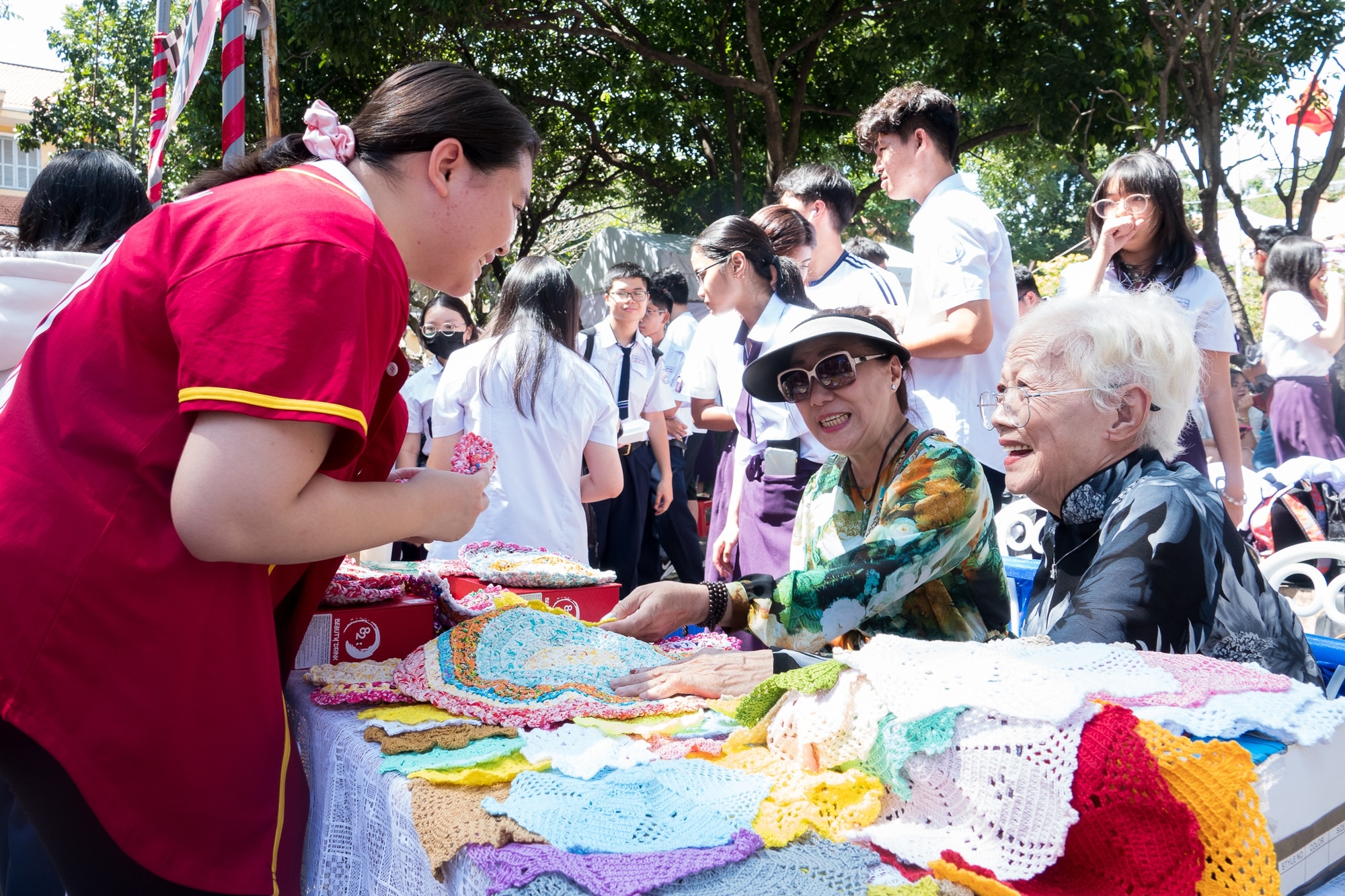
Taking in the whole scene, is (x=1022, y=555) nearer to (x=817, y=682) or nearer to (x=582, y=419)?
(x=582, y=419)

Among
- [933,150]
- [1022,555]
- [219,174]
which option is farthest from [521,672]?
[1022,555]

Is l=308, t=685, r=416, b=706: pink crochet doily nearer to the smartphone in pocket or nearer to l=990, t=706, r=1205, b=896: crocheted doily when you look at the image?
l=990, t=706, r=1205, b=896: crocheted doily

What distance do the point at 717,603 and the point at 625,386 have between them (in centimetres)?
411

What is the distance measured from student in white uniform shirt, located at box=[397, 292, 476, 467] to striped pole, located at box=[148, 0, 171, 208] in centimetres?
145

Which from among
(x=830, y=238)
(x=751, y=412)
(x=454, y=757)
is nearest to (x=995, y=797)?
(x=454, y=757)

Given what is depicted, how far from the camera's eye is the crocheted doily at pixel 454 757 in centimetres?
129

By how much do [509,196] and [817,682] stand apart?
867 millimetres

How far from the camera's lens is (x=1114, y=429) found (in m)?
1.94

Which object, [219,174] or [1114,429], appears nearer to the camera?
[219,174]

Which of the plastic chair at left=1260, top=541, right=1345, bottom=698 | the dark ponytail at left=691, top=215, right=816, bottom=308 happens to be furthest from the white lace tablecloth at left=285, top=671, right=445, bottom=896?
the dark ponytail at left=691, top=215, right=816, bottom=308

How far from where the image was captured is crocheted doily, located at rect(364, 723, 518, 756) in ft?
4.50

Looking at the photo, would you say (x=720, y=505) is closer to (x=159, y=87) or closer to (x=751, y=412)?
(x=751, y=412)

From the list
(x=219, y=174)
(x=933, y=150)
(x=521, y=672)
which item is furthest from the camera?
(x=933, y=150)

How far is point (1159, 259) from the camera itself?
3.38m
